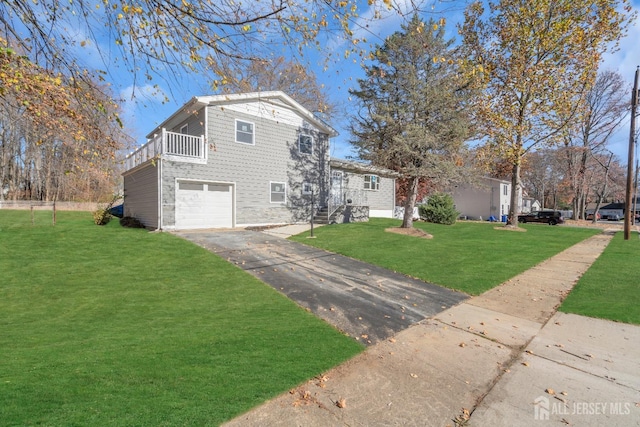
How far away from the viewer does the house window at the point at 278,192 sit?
16352 mm

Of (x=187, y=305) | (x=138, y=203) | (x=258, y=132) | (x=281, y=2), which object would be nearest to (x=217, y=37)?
(x=281, y=2)

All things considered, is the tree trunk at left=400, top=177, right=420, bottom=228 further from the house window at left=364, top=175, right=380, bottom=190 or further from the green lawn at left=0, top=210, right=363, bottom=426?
the green lawn at left=0, top=210, right=363, bottom=426

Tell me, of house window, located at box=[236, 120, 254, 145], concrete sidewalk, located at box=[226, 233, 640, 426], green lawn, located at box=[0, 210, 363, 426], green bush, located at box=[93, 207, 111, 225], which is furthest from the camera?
green bush, located at box=[93, 207, 111, 225]

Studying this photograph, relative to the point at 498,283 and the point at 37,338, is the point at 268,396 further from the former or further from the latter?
the point at 498,283

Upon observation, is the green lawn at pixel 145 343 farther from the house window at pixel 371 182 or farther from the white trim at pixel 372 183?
the house window at pixel 371 182

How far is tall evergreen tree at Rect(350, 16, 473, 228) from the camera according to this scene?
1352 centimetres

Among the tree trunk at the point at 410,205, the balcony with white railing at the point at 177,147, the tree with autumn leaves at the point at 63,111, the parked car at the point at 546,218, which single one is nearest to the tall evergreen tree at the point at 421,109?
the tree trunk at the point at 410,205

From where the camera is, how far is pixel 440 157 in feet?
46.4

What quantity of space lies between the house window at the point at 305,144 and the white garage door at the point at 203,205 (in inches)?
197

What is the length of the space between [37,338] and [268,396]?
3.28 metres

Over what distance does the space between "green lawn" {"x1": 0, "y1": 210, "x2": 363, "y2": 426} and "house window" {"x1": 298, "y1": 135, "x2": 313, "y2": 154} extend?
1124 centimetres

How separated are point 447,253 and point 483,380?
7508mm

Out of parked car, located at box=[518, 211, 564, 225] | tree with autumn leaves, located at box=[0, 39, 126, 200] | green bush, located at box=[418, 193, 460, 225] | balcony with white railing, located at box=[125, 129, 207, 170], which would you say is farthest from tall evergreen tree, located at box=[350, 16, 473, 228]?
parked car, located at box=[518, 211, 564, 225]

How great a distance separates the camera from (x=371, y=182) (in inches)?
873
